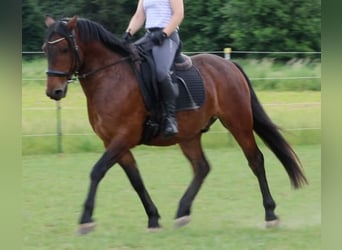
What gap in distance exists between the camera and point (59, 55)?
14.0 ft

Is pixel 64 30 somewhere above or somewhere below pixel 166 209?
above

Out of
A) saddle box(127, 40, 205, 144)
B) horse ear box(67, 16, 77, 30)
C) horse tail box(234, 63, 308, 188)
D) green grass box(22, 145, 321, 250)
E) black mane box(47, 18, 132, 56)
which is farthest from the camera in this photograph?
horse tail box(234, 63, 308, 188)

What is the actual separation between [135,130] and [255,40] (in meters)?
14.6

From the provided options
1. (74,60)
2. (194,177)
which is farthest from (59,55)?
(194,177)

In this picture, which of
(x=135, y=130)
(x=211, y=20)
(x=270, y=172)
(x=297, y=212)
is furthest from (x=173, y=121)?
(x=211, y=20)

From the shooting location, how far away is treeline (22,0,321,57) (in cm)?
1608

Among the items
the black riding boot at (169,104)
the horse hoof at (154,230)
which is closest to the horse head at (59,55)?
the black riding boot at (169,104)

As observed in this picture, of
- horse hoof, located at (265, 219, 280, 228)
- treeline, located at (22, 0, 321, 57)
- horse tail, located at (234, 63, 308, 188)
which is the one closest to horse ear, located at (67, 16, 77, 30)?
horse tail, located at (234, 63, 308, 188)

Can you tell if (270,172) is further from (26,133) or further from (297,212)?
(26,133)

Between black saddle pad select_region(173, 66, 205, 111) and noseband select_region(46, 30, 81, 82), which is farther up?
noseband select_region(46, 30, 81, 82)

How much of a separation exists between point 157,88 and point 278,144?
4.16 feet

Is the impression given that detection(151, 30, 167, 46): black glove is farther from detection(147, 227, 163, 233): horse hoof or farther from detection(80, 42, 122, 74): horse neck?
detection(147, 227, 163, 233): horse hoof

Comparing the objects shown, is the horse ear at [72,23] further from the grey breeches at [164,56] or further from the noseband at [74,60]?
the grey breeches at [164,56]

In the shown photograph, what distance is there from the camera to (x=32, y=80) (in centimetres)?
1008
